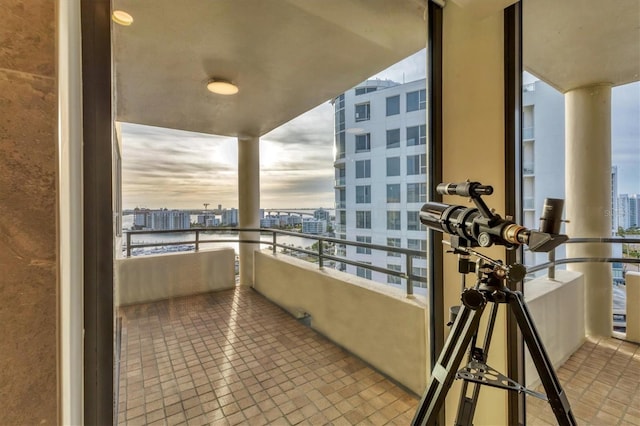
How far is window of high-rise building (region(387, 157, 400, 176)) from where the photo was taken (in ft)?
5.83

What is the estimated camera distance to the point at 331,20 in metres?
1.46

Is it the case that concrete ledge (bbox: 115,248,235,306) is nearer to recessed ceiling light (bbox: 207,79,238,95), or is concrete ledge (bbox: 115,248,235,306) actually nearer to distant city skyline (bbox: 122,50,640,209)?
distant city skyline (bbox: 122,50,640,209)

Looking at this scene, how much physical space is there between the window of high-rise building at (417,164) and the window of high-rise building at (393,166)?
100 mm

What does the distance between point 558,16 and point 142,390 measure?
9.33 feet

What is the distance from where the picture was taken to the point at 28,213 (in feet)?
1.75

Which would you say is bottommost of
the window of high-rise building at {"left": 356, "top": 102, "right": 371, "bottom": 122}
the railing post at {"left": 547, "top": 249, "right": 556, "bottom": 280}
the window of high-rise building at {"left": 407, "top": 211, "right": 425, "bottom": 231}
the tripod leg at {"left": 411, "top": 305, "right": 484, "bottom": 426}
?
the tripod leg at {"left": 411, "top": 305, "right": 484, "bottom": 426}

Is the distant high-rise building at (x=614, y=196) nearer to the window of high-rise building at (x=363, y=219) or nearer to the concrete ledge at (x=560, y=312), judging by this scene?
the concrete ledge at (x=560, y=312)

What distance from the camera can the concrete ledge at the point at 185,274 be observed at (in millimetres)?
1799

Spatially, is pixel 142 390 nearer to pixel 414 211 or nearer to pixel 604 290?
pixel 414 211

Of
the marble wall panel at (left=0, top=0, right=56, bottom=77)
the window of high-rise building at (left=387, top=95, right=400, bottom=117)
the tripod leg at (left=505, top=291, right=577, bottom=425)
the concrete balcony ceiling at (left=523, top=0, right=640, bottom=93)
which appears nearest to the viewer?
the marble wall panel at (left=0, top=0, right=56, bottom=77)

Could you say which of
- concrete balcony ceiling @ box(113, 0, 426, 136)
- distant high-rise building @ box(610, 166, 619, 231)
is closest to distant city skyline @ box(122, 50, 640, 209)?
distant high-rise building @ box(610, 166, 619, 231)

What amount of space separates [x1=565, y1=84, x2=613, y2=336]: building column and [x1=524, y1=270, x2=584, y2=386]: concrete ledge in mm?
109

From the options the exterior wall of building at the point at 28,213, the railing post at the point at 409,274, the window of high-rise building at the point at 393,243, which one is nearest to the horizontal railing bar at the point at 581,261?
the railing post at the point at 409,274

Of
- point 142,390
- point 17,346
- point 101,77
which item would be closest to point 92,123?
point 101,77
